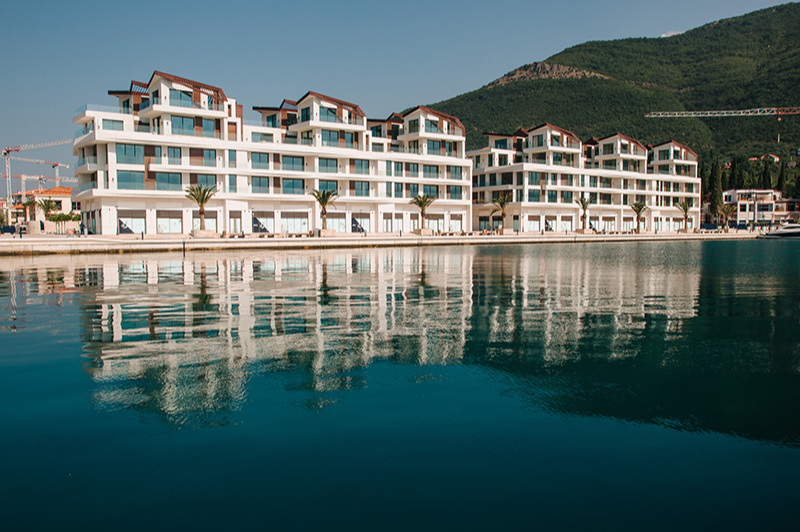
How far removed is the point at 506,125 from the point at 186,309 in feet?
446

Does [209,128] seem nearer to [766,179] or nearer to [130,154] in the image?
[130,154]

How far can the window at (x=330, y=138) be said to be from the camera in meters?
70.5

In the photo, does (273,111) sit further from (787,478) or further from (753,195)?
(753,195)

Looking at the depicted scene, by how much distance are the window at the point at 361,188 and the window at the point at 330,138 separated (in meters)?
5.79

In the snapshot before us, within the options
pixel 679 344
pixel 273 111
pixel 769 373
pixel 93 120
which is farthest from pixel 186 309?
pixel 273 111

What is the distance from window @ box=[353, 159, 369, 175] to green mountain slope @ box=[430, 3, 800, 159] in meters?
66.1

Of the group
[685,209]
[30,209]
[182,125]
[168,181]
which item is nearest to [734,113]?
[685,209]

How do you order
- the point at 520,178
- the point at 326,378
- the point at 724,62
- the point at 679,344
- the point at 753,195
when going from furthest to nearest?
the point at 724,62 < the point at 753,195 < the point at 520,178 < the point at 679,344 < the point at 326,378

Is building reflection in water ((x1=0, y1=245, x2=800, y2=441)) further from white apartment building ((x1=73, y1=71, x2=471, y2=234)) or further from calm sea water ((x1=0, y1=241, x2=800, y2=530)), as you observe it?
white apartment building ((x1=73, y1=71, x2=471, y2=234))

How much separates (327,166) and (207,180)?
14.8 metres

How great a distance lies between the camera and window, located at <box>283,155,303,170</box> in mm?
68688

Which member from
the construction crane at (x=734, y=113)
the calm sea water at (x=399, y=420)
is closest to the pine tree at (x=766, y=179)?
the construction crane at (x=734, y=113)

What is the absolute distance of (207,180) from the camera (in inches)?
2501

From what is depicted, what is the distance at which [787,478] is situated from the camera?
5215 millimetres
